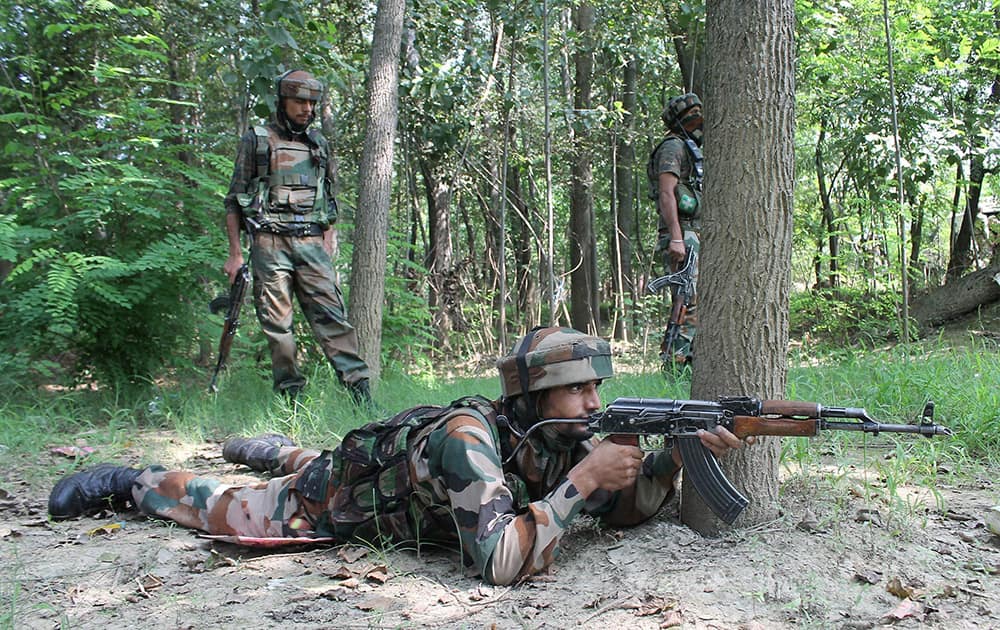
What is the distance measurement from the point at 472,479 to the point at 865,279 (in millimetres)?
6658

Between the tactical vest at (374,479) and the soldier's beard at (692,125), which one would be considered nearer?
the tactical vest at (374,479)

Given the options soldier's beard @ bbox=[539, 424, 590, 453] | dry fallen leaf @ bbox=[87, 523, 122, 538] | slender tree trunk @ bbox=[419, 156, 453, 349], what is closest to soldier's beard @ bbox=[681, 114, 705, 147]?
soldier's beard @ bbox=[539, 424, 590, 453]

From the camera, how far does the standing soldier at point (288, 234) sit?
16.1 ft

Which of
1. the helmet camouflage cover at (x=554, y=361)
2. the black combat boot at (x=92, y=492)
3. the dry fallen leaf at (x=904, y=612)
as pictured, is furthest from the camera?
the black combat boot at (x=92, y=492)

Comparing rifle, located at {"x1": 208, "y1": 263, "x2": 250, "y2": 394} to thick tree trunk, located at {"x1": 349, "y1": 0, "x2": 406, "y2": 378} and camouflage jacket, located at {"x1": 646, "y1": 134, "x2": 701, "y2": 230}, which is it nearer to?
thick tree trunk, located at {"x1": 349, "y1": 0, "x2": 406, "y2": 378}

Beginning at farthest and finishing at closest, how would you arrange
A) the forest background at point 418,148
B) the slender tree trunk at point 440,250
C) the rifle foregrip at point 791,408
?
the slender tree trunk at point 440,250 < the forest background at point 418,148 < the rifle foregrip at point 791,408

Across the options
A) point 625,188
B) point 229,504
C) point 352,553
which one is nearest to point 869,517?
point 352,553

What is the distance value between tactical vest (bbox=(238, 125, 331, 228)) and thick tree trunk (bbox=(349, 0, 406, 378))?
511mm

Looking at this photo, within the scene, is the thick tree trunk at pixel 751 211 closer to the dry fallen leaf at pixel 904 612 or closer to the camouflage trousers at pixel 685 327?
the dry fallen leaf at pixel 904 612

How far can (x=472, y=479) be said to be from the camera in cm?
241

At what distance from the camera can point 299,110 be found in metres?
4.93

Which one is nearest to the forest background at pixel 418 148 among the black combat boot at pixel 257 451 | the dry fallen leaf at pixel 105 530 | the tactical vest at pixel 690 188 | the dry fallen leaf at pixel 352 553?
the tactical vest at pixel 690 188

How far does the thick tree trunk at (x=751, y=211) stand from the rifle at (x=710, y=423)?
17cm

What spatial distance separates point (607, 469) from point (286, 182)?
3399 millimetres
